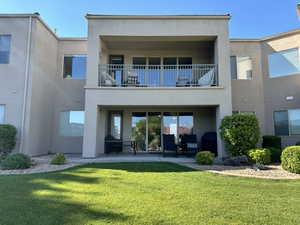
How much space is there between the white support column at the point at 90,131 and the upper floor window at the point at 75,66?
345 centimetres

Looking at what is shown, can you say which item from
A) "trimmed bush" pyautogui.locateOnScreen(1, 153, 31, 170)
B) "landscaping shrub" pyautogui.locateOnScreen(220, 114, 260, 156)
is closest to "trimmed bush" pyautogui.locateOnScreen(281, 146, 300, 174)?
"landscaping shrub" pyautogui.locateOnScreen(220, 114, 260, 156)

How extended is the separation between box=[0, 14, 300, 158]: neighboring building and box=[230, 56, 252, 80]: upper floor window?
0.19 ft

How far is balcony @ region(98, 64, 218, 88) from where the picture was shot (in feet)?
32.7

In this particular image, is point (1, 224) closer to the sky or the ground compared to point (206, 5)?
closer to the ground

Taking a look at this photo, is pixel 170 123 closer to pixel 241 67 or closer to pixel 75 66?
pixel 241 67

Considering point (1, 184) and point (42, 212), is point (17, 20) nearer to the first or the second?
point (1, 184)

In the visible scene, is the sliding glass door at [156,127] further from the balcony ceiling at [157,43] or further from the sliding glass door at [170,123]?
the balcony ceiling at [157,43]

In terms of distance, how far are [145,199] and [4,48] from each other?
10.6m

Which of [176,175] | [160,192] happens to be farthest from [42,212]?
[176,175]

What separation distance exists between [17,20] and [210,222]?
1197cm

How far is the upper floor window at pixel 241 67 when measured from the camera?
39.3ft

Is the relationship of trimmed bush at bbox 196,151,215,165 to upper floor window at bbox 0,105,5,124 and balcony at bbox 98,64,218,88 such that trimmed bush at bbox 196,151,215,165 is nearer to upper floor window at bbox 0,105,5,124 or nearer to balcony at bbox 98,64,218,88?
balcony at bbox 98,64,218,88

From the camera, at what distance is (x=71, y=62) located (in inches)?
473

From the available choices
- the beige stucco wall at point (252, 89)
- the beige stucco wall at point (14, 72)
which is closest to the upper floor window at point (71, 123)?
the beige stucco wall at point (14, 72)
